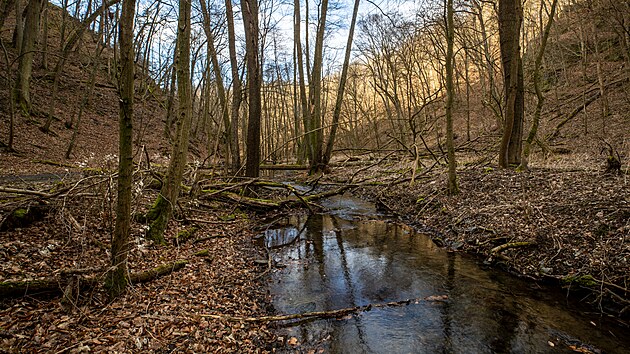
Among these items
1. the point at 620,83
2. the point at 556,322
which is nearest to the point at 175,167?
the point at 556,322

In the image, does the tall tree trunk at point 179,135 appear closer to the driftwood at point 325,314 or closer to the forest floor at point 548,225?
the driftwood at point 325,314

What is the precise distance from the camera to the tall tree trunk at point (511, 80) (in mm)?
9695

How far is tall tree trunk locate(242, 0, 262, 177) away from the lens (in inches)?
417

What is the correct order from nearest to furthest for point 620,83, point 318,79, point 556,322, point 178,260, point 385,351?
point 385,351, point 556,322, point 178,260, point 318,79, point 620,83

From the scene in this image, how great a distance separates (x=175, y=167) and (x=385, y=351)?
5094 mm

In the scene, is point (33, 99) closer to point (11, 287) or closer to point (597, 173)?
point (11, 287)

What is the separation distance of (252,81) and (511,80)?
797 cm

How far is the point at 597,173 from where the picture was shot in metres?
8.12

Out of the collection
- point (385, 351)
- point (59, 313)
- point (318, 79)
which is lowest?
point (385, 351)

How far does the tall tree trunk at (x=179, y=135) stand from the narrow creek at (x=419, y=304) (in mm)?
2482

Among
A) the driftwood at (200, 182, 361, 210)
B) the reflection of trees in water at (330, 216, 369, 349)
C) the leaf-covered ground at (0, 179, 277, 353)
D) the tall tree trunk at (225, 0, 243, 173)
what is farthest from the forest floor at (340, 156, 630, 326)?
the tall tree trunk at (225, 0, 243, 173)

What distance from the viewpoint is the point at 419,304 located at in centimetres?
521

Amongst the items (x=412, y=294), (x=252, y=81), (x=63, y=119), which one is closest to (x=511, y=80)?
(x=412, y=294)

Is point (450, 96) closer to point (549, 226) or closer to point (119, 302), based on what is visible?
point (549, 226)
